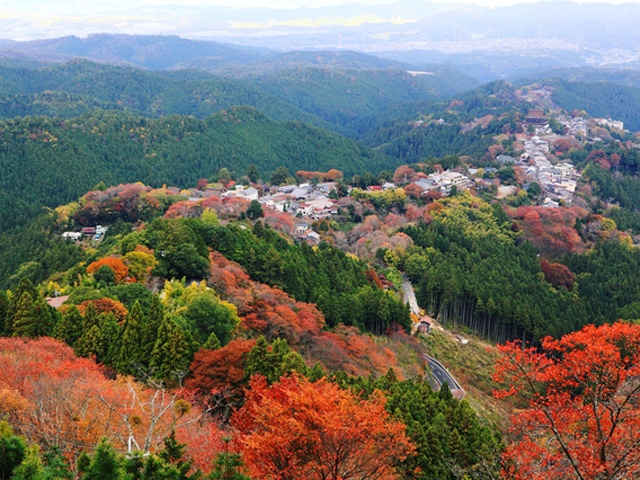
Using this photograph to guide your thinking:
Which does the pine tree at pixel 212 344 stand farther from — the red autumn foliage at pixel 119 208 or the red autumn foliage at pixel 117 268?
the red autumn foliage at pixel 119 208

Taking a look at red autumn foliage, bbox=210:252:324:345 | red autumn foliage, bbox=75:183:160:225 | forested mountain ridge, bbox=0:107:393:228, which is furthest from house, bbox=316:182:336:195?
red autumn foliage, bbox=210:252:324:345

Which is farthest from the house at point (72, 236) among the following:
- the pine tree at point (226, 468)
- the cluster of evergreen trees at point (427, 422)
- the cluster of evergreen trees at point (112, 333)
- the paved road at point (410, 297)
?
the pine tree at point (226, 468)

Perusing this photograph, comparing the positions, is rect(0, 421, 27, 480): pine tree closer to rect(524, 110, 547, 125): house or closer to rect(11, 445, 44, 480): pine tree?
rect(11, 445, 44, 480): pine tree

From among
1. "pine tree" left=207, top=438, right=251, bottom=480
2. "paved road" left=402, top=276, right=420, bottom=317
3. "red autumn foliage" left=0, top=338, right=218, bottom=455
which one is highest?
"pine tree" left=207, top=438, right=251, bottom=480

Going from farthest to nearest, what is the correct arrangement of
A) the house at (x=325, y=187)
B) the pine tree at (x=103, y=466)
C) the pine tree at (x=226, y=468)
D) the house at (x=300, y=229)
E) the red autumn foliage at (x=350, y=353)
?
the house at (x=325, y=187) < the house at (x=300, y=229) < the red autumn foliage at (x=350, y=353) < the pine tree at (x=226, y=468) < the pine tree at (x=103, y=466)

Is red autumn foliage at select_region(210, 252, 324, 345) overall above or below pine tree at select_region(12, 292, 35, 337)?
below
